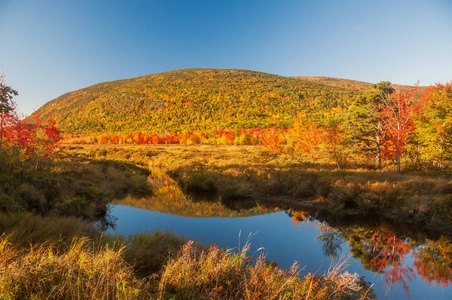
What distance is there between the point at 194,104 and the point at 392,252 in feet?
464

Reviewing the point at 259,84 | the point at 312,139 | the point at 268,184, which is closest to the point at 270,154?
the point at 312,139

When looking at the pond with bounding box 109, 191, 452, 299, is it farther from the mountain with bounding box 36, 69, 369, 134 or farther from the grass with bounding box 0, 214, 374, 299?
the mountain with bounding box 36, 69, 369, 134

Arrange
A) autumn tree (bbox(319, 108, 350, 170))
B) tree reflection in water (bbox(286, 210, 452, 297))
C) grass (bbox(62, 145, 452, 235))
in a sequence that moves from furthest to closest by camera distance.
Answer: autumn tree (bbox(319, 108, 350, 170))
grass (bbox(62, 145, 452, 235))
tree reflection in water (bbox(286, 210, 452, 297))

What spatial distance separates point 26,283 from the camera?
3.15m

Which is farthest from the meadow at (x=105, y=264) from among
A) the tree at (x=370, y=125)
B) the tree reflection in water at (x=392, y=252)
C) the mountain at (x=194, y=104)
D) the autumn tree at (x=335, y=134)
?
the mountain at (x=194, y=104)

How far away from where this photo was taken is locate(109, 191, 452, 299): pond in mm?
7246

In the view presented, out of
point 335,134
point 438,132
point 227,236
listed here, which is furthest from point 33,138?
point 438,132

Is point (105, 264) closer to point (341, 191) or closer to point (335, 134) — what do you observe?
point (341, 191)

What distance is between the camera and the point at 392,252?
347 inches

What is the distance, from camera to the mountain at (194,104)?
398ft

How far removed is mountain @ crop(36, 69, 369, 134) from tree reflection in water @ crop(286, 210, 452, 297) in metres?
89.9

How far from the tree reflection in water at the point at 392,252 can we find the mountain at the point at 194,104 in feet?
295

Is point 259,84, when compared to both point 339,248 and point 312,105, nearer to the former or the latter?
point 312,105

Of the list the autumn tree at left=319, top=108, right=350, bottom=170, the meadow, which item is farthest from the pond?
the autumn tree at left=319, top=108, right=350, bottom=170
